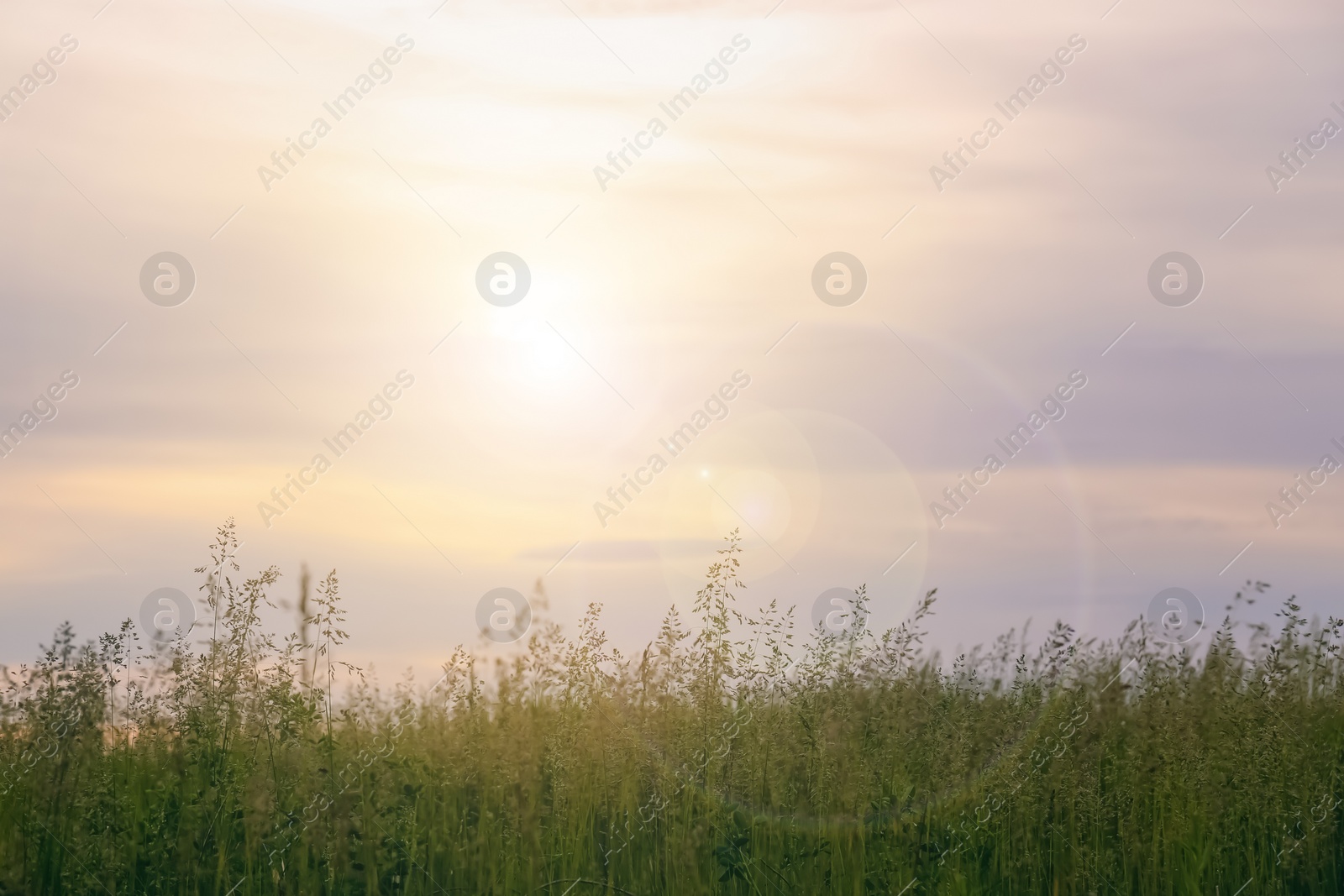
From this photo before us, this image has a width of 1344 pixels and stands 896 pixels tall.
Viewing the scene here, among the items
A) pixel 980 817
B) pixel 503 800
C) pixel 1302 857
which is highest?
pixel 503 800

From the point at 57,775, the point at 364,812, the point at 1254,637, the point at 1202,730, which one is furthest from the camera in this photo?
the point at 1254,637

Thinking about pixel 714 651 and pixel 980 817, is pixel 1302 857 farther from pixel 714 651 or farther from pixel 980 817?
pixel 714 651

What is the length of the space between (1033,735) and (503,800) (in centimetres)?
369

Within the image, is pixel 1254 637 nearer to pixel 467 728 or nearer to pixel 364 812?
pixel 467 728

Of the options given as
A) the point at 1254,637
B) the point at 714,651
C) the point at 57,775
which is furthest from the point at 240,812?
the point at 1254,637

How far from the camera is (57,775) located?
7.77m

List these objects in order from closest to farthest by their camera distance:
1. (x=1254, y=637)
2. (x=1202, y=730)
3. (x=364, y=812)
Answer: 1. (x=364, y=812)
2. (x=1202, y=730)
3. (x=1254, y=637)

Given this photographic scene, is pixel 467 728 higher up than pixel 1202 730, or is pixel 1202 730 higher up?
pixel 467 728

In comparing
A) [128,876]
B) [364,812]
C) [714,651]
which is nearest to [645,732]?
[714,651]

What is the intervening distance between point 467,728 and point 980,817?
11.7ft

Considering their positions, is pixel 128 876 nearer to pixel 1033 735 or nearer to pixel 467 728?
pixel 467 728

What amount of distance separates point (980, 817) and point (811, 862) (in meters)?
1.16

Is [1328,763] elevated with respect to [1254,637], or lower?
lower

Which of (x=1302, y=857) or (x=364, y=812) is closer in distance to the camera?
(x=364, y=812)
